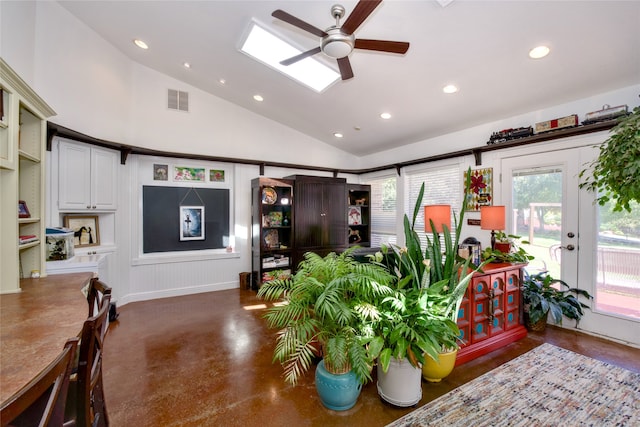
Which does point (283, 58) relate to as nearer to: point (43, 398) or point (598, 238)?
point (43, 398)

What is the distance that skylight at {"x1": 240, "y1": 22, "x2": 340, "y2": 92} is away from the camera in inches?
120

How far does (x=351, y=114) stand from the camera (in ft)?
14.1

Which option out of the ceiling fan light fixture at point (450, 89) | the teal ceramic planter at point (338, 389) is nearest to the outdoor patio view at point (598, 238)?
the ceiling fan light fixture at point (450, 89)

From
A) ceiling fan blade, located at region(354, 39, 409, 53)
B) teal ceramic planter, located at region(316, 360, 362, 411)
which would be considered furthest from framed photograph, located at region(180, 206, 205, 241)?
ceiling fan blade, located at region(354, 39, 409, 53)

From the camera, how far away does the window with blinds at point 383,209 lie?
5.51 meters

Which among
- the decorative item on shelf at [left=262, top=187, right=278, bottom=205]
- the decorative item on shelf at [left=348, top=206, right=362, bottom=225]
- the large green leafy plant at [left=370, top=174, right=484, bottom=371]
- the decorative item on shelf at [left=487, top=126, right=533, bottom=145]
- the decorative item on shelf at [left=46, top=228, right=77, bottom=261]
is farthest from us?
the decorative item on shelf at [left=348, top=206, right=362, bottom=225]

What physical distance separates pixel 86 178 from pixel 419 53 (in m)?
4.28

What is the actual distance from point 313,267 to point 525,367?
2148 mm

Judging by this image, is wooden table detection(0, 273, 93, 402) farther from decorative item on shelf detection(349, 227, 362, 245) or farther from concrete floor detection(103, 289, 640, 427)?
decorative item on shelf detection(349, 227, 362, 245)

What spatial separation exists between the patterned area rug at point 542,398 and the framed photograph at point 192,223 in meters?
4.06

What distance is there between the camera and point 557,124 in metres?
3.14

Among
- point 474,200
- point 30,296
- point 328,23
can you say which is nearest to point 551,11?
point 328,23

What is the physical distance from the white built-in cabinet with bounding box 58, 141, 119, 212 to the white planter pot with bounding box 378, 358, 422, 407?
4.02 meters

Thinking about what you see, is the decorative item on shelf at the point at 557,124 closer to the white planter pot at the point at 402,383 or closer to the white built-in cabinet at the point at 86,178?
the white planter pot at the point at 402,383
